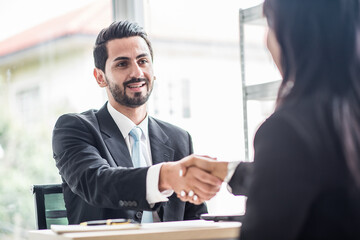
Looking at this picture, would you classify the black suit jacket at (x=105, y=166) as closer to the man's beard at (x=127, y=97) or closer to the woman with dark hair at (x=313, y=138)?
the man's beard at (x=127, y=97)

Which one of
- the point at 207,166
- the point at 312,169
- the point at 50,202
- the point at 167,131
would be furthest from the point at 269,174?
the point at 167,131

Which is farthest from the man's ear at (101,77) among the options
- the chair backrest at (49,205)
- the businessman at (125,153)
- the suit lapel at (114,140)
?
the chair backrest at (49,205)

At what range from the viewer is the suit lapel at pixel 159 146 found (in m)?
2.54

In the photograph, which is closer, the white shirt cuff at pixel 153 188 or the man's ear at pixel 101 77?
the white shirt cuff at pixel 153 188

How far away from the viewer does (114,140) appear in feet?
8.05

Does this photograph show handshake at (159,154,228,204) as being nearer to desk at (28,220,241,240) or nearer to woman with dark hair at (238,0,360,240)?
desk at (28,220,241,240)

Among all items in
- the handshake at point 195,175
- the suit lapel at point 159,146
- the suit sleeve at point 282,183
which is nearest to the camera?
the suit sleeve at point 282,183

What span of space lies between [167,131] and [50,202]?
601 mm

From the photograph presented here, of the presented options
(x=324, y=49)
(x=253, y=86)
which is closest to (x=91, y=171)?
(x=253, y=86)

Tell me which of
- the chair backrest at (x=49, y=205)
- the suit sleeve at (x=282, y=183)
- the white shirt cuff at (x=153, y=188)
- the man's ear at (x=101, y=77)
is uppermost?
the man's ear at (x=101, y=77)

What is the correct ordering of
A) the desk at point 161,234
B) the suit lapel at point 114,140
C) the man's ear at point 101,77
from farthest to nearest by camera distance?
the man's ear at point 101,77 < the suit lapel at point 114,140 < the desk at point 161,234

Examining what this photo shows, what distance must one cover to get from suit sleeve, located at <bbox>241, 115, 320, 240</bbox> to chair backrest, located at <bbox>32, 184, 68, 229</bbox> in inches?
57.2

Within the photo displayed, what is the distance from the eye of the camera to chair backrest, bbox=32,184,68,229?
2.31 m

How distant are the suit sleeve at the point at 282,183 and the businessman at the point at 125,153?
2.85 ft
